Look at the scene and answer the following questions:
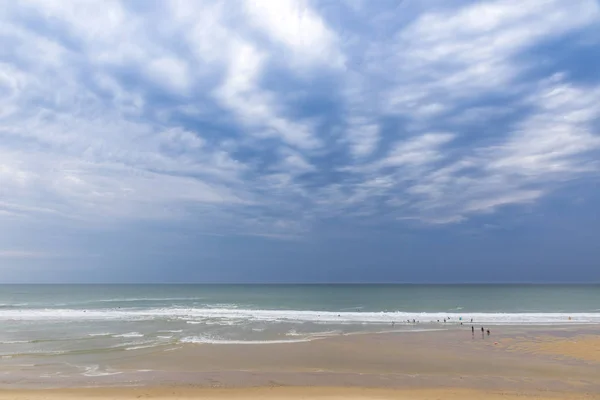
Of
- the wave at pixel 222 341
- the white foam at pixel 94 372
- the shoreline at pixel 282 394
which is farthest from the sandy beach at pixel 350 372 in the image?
the wave at pixel 222 341

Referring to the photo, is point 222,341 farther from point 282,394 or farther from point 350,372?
point 282,394

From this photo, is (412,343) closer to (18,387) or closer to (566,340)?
(566,340)

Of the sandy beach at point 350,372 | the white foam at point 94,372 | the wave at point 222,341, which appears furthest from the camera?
the wave at point 222,341

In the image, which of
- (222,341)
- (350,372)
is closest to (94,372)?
(222,341)

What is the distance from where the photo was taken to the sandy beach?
14273 mm

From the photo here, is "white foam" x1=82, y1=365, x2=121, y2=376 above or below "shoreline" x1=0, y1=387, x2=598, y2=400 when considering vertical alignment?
below

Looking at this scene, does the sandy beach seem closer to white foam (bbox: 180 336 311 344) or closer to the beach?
the beach

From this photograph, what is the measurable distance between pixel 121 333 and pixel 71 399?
56.5 feet

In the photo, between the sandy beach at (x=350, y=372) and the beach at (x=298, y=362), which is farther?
the beach at (x=298, y=362)

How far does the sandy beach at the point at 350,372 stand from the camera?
14.3 meters

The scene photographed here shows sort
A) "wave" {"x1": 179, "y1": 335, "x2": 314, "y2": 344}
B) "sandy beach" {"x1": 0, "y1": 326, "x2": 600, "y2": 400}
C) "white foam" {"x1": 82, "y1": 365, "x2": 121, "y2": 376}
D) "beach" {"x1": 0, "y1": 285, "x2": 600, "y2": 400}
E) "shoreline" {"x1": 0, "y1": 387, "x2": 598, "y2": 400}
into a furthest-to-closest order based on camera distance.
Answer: "wave" {"x1": 179, "y1": 335, "x2": 314, "y2": 344} → "white foam" {"x1": 82, "y1": 365, "x2": 121, "y2": 376} → "beach" {"x1": 0, "y1": 285, "x2": 600, "y2": 400} → "sandy beach" {"x1": 0, "y1": 326, "x2": 600, "y2": 400} → "shoreline" {"x1": 0, "y1": 387, "x2": 598, "y2": 400}

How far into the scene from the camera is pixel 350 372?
57.5 ft

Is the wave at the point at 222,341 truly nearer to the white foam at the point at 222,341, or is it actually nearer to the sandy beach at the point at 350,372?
the white foam at the point at 222,341

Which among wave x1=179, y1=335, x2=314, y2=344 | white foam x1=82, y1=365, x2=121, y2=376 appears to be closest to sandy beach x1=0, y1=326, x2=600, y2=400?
white foam x1=82, y1=365, x2=121, y2=376
